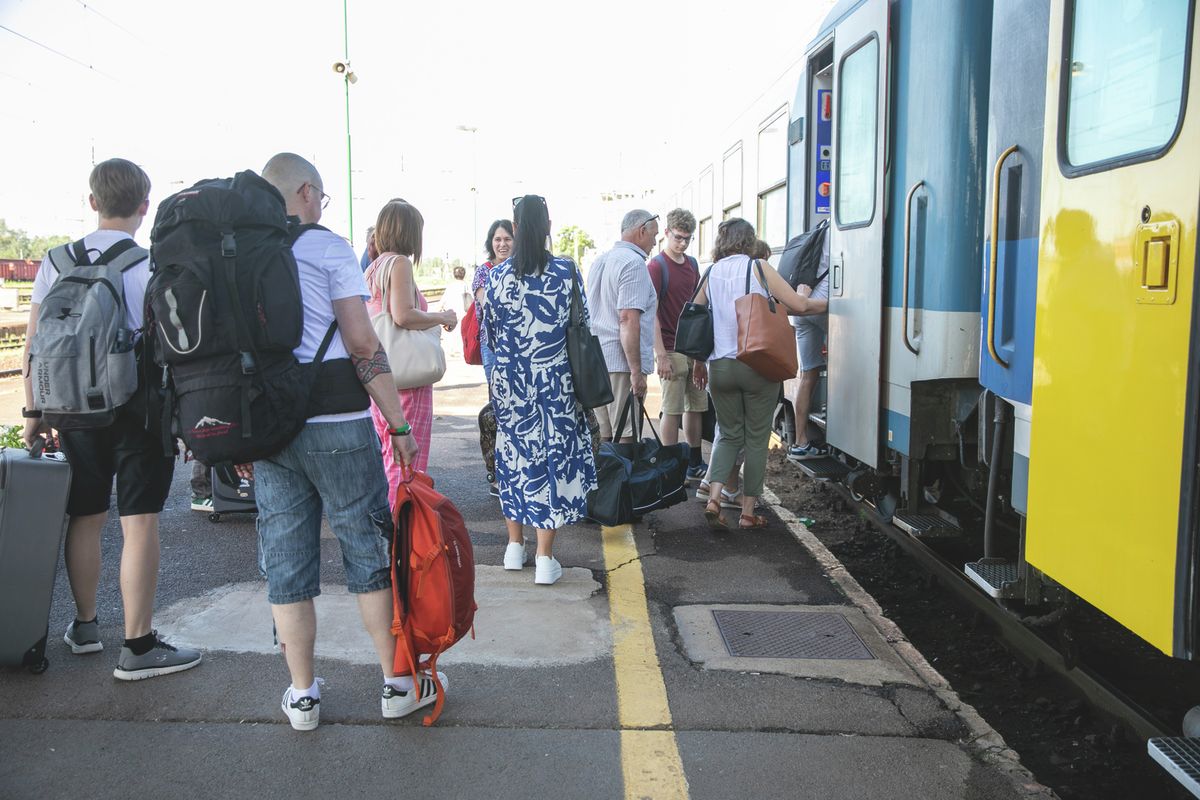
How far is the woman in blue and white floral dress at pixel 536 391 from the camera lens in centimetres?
457

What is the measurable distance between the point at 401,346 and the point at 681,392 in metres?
2.69

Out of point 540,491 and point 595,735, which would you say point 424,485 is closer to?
point 595,735

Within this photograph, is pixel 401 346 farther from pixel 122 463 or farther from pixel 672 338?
pixel 672 338

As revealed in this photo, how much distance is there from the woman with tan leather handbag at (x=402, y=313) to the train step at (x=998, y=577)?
2515 millimetres

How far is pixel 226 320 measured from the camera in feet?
9.21

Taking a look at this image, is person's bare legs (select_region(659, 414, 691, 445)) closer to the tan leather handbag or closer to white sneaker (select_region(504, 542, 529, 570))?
the tan leather handbag

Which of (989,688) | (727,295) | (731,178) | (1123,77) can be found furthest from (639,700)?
(731,178)

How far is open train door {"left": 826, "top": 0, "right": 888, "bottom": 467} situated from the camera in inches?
194

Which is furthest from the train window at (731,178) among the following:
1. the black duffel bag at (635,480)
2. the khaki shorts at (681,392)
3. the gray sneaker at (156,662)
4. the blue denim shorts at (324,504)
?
the gray sneaker at (156,662)

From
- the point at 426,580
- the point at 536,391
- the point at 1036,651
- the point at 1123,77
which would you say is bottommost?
the point at 1036,651

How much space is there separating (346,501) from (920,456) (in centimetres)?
276

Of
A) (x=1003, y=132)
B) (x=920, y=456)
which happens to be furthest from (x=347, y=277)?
(x=920, y=456)

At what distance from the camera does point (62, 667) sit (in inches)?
144

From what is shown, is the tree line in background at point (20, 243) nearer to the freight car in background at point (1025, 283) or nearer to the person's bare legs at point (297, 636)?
the freight car in background at point (1025, 283)
